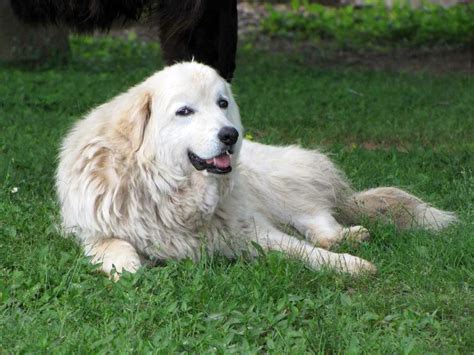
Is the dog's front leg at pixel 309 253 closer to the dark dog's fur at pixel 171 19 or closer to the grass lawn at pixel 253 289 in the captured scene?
the grass lawn at pixel 253 289

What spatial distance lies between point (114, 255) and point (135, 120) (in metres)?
0.64

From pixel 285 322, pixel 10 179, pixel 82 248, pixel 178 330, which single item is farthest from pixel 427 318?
pixel 10 179

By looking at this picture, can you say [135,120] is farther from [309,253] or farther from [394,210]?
[394,210]

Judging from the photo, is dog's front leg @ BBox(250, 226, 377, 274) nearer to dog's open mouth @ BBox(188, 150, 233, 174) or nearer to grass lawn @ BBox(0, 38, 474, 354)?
grass lawn @ BBox(0, 38, 474, 354)

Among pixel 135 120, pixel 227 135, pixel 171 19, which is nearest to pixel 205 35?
pixel 171 19

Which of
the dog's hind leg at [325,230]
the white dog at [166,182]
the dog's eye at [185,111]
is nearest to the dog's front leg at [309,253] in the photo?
the white dog at [166,182]

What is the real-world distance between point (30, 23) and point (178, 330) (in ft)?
12.7

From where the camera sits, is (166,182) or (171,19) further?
(171,19)

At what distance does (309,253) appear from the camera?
4.82 meters

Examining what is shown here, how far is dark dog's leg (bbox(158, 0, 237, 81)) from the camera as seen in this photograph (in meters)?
6.83

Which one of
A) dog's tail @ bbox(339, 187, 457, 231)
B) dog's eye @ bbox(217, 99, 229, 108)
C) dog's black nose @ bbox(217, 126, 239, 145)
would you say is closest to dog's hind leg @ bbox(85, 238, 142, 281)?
dog's black nose @ bbox(217, 126, 239, 145)

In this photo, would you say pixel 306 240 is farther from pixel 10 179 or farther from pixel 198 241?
pixel 10 179

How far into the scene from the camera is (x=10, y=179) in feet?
20.7

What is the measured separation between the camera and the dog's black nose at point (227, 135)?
4.66 m
